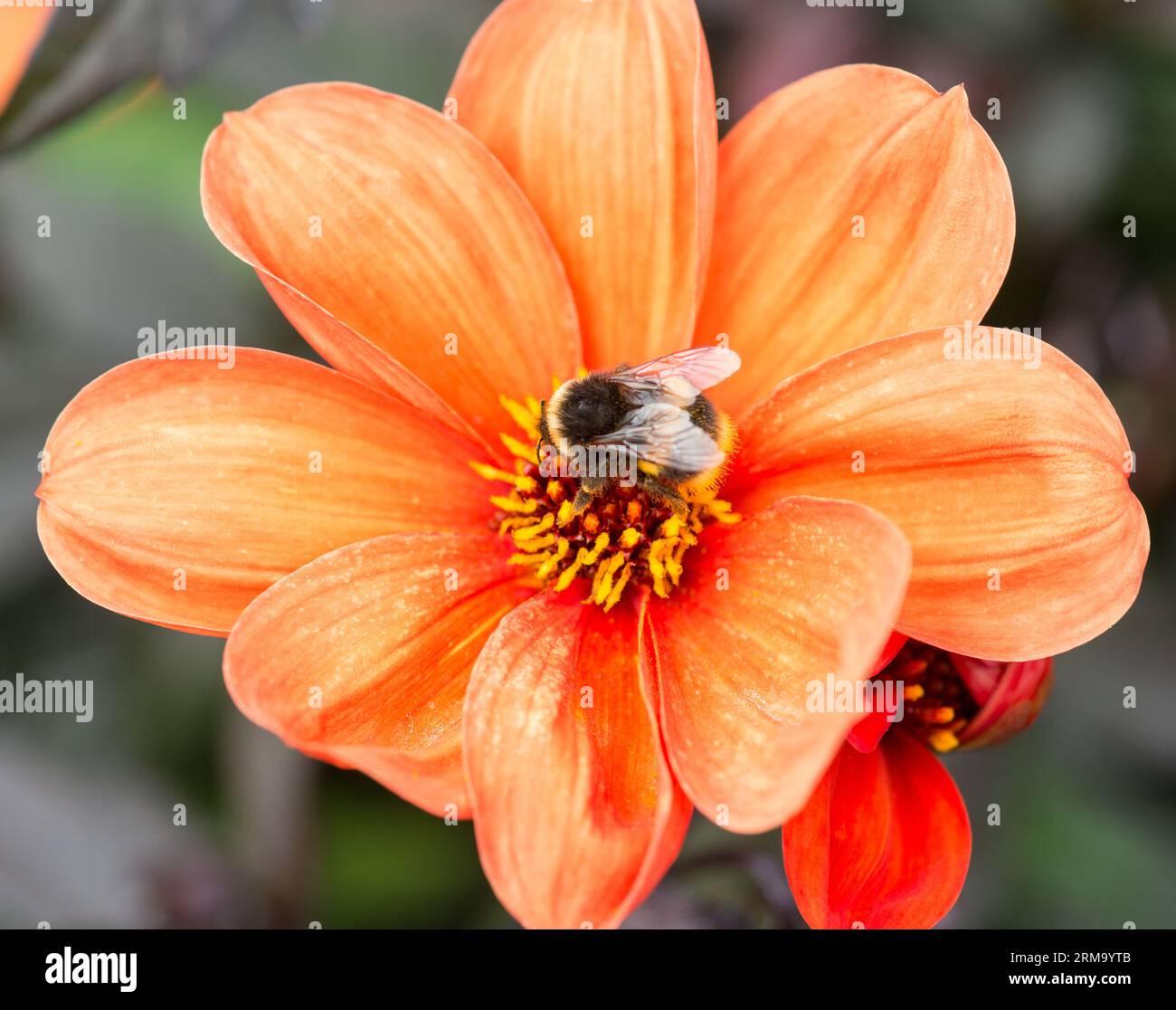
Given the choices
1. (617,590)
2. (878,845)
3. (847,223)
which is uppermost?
(847,223)

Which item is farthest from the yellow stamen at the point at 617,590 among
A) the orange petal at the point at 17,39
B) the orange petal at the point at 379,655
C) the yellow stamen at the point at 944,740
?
the orange petal at the point at 17,39

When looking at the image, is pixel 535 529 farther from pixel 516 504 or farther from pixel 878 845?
pixel 878 845

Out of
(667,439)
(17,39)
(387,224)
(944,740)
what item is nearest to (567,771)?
(667,439)

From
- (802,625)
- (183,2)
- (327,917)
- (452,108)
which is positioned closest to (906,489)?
(802,625)

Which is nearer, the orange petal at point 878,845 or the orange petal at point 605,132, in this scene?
the orange petal at point 878,845

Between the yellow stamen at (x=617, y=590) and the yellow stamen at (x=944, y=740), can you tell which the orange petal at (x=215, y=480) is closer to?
the yellow stamen at (x=617, y=590)

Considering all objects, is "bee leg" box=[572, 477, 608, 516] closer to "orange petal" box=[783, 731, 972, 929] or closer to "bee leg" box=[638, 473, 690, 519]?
"bee leg" box=[638, 473, 690, 519]
